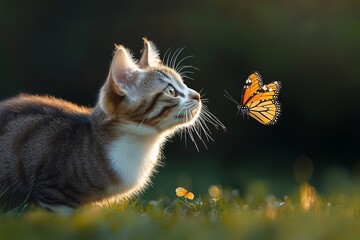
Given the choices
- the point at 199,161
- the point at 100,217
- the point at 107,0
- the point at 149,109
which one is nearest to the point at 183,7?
the point at 107,0

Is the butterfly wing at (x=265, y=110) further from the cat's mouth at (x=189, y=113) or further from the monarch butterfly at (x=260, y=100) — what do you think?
the cat's mouth at (x=189, y=113)

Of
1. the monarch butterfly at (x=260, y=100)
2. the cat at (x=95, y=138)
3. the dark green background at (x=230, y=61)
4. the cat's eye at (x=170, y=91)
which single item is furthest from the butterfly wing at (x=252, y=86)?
the dark green background at (x=230, y=61)

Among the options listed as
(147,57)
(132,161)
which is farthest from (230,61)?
(132,161)

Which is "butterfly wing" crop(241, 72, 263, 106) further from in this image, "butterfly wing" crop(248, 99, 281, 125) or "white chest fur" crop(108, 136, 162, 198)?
"white chest fur" crop(108, 136, 162, 198)

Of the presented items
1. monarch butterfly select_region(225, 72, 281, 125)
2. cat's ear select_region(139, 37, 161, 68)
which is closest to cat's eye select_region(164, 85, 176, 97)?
cat's ear select_region(139, 37, 161, 68)

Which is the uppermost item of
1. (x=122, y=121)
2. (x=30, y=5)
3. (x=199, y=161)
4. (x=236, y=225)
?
(x=236, y=225)

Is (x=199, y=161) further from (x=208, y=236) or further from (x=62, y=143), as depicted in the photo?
(x=208, y=236)
